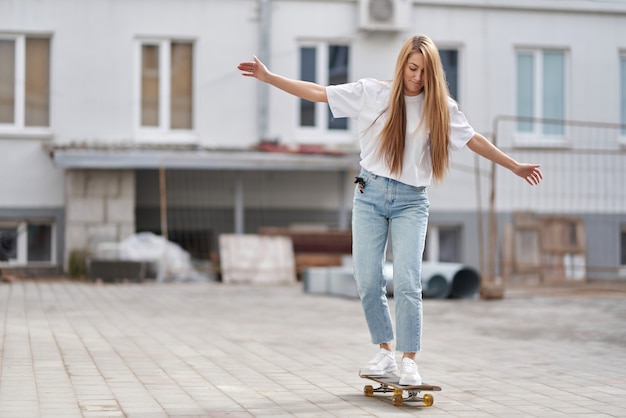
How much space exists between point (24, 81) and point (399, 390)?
13.8m

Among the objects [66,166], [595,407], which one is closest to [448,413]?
[595,407]

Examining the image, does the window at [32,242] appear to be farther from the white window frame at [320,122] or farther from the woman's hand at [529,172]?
the woman's hand at [529,172]

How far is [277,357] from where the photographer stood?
7.93m

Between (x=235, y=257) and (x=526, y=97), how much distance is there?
246 inches

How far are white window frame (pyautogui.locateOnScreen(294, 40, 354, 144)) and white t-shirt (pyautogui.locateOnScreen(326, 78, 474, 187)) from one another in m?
13.0

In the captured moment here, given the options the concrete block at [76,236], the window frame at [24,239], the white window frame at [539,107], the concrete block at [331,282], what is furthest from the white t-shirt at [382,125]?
the white window frame at [539,107]

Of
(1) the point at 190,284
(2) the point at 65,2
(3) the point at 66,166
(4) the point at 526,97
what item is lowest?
(1) the point at 190,284

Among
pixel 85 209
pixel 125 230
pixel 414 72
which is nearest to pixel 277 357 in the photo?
pixel 414 72

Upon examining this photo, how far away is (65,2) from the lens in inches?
711

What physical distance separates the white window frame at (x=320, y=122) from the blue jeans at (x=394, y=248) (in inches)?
515

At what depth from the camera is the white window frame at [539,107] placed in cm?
1969

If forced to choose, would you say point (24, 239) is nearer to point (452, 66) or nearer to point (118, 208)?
point (118, 208)

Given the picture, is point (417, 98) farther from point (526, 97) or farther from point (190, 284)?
point (526, 97)

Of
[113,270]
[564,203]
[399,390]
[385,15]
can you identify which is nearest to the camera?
[399,390]
